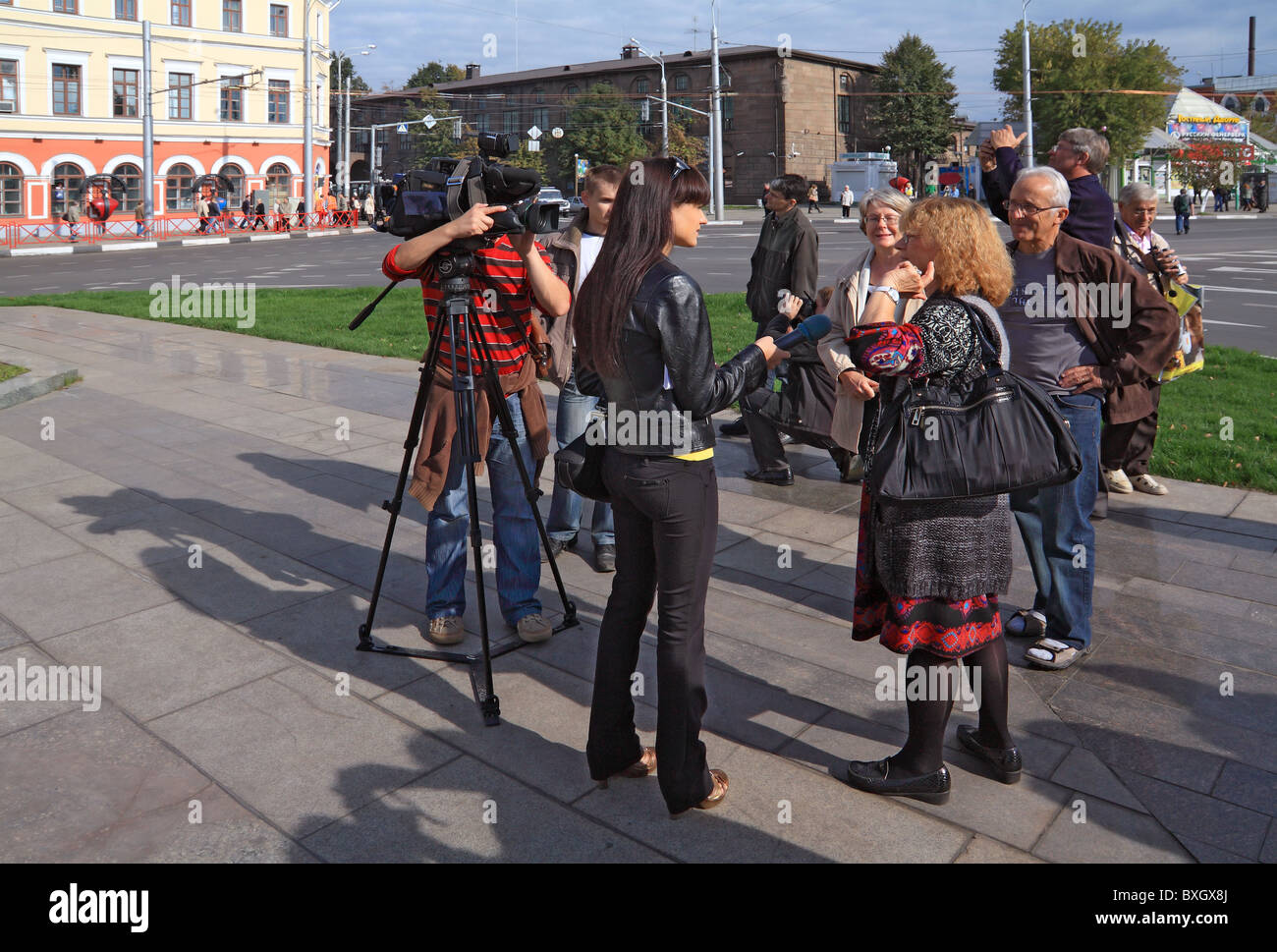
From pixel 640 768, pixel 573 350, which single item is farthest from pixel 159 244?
pixel 640 768

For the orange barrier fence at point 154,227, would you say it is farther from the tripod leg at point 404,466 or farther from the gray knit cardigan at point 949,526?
the gray knit cardigan at point 949,526

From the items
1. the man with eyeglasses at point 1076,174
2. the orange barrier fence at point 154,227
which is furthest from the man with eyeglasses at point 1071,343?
the orange barrier fence at point 154,227

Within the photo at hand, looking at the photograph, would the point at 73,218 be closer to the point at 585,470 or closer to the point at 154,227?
the point at 154,227

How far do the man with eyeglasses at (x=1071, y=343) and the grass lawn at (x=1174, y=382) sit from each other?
3.11m

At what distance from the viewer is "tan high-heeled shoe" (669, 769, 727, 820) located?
3.29 m

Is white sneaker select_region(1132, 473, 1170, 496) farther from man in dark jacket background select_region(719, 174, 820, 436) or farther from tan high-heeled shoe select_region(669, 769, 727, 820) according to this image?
tan high-heeled shoe select_region(669, 769, 727, 820)

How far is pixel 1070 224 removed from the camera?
17.4 feet

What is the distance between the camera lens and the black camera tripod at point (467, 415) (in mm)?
3980

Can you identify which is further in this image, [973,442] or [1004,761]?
[1004,761]

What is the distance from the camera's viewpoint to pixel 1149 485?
6.92 m

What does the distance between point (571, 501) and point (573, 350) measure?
87 centimetres

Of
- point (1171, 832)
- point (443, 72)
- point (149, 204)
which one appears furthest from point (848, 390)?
point (443, 72)

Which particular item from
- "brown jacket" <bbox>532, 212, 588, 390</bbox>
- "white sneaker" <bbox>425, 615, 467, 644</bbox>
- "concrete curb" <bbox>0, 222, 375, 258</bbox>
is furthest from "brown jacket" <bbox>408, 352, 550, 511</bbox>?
"concrete curb" <bbox>0, 222, 375, 258</bbox>

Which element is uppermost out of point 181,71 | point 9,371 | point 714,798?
point 181,71
